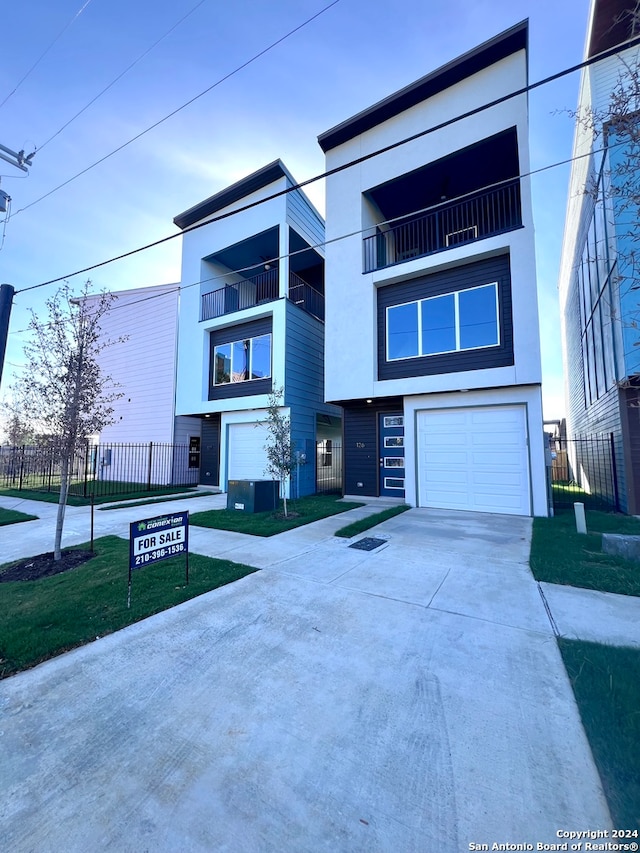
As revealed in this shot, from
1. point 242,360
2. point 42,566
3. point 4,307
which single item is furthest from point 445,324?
A: point 42,566

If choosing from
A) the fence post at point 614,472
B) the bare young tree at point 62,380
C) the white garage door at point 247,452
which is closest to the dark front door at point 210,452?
the white garage door at point 247,452

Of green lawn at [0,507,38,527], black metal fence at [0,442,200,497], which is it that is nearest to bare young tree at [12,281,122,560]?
green lawn at [0,507,38,527]

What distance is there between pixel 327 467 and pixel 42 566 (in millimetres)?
11280

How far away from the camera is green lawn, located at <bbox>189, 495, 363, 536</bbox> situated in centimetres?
758

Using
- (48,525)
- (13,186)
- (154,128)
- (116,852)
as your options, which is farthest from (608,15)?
(48,525)

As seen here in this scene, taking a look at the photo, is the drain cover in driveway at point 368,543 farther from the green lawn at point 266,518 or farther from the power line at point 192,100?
the power line at point 192,100

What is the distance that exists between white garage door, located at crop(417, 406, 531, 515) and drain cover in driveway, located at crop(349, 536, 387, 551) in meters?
4.09

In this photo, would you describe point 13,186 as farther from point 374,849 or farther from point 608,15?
point 608,15

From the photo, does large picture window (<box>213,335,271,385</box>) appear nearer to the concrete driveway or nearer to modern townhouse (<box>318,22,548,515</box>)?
modern townhouse (<box>318,22,548,515</box>)

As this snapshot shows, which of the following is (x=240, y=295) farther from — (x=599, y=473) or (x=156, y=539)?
(x=599, y=473)

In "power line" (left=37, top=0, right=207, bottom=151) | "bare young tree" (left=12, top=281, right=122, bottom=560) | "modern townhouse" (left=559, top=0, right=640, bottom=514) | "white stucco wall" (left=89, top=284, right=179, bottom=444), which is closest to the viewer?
"power line" (left=37, top=0, right=207, bottom=151)

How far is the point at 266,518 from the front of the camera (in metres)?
8.70

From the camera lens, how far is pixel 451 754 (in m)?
2.06

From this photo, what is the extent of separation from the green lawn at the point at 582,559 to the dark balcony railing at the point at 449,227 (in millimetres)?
7345
